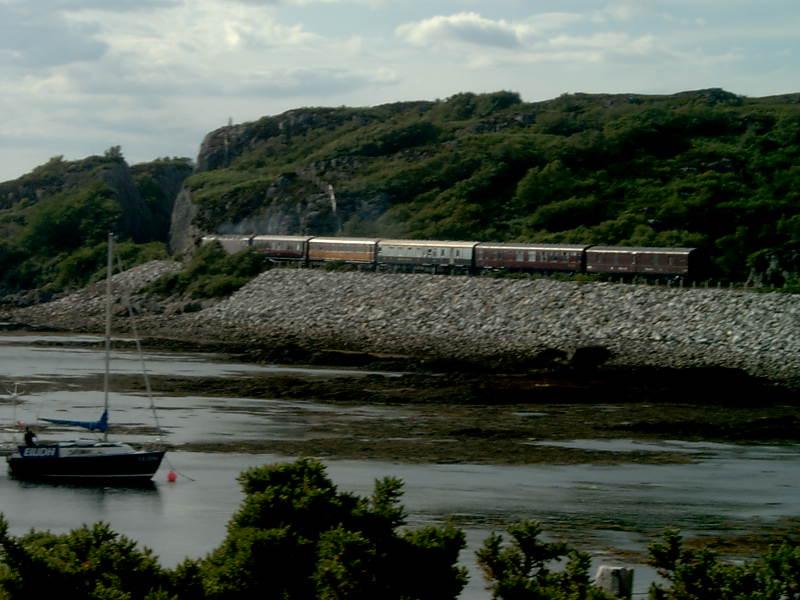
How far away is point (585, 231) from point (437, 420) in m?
56.8

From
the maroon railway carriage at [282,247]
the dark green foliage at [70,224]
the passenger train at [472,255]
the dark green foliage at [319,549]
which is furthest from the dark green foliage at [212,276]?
the dark green foliage at [319,549]

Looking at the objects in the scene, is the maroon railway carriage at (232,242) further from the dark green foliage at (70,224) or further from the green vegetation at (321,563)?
the green vegetation at (321,563)

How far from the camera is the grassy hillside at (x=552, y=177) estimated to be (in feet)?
326

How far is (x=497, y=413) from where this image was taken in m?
48.2

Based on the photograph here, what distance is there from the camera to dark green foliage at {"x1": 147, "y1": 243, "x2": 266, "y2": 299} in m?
98.4

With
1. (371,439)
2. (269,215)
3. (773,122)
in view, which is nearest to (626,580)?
(371,439)

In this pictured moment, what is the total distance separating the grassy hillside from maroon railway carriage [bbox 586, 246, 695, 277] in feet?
17.7

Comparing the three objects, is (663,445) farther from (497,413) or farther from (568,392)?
(568,392)

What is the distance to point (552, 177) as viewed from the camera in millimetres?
119000

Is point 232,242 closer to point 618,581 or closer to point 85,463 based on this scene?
point 85,463

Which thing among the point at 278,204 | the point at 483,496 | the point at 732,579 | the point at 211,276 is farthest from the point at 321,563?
the point at 278,204

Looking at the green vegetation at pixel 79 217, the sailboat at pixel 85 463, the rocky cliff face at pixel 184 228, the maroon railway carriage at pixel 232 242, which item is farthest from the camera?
the rocky cliff face at pixel 184 228

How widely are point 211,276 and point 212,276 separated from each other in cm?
21

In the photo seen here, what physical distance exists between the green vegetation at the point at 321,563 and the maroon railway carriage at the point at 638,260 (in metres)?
66.9
